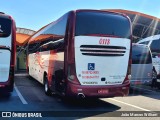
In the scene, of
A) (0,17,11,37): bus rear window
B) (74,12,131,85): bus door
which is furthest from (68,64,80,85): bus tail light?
(0,17,11,37): bus rear window

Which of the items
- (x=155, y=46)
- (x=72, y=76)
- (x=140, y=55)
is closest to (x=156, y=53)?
(x=155, y=46)

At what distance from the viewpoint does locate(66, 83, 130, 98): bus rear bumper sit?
9.73 meters

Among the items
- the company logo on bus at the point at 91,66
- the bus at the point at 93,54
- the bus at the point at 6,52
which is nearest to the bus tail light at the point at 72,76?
the bus at the point at 93,54

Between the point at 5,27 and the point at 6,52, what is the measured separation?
94cm

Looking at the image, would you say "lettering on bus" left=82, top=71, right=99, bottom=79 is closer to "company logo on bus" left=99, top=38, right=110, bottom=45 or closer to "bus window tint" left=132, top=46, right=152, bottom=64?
"company logo on bus" left=99, top=38, right=110, bottom=45

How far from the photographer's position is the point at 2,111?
9195 millimetres

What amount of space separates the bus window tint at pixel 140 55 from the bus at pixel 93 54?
3728 millimetres

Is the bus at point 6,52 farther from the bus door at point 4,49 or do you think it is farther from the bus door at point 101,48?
the bus door at point 101,48

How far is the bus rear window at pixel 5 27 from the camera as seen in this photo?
11.3 metres

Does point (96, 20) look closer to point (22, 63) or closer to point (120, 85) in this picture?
point (120, 85)

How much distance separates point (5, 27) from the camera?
11320mm

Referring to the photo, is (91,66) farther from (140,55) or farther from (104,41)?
(140,55)

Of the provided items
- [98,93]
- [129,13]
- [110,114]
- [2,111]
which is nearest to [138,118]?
[110,114]

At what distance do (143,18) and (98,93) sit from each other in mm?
27861
